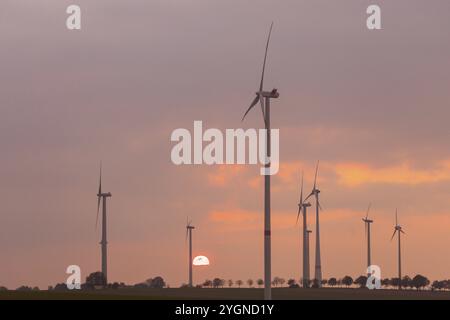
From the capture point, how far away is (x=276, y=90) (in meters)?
112
